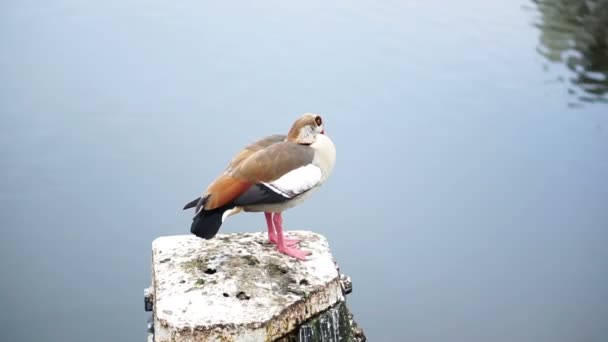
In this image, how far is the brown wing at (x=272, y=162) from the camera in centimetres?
266

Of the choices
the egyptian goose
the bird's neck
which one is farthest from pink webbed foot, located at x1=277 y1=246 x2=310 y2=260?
the bird's neck

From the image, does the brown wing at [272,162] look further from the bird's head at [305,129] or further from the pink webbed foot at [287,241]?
the pink webbed foot at [287,241]

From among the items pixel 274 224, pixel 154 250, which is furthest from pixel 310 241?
pixel 154 250

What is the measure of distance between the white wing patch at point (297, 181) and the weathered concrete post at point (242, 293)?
0.18 meters

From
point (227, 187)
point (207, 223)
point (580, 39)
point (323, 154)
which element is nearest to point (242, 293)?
point (207, 223)

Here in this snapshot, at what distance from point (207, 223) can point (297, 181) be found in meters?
0.36

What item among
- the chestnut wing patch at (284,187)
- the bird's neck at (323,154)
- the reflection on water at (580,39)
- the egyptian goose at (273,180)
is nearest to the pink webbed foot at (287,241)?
the egyptian goose at (273,180)

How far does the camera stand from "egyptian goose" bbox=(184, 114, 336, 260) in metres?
2.57

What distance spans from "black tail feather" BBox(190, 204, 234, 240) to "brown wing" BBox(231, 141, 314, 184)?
0.49 ft

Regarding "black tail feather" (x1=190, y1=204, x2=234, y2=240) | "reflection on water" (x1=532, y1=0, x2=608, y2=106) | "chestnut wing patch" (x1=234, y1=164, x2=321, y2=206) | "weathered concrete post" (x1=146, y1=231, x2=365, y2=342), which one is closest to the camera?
"weathered concrete post" (x1=146, y1=231, x2=365, y2=342)

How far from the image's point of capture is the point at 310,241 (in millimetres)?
2828

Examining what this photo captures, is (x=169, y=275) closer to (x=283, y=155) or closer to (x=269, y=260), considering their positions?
(x=269, y=260)

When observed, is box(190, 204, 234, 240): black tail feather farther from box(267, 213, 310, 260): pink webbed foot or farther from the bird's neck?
the bird's neck

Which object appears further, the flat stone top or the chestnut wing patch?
the chestnut wing patch
